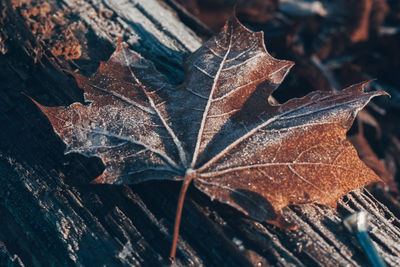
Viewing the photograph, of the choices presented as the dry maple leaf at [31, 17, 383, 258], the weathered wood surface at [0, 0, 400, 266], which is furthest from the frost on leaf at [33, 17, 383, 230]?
the weathered wood surface at [0, 0, 400, 266]

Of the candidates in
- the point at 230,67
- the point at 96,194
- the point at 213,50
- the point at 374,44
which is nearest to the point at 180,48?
the point at 213,50

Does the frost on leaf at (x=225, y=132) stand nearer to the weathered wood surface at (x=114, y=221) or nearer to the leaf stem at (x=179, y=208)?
the leaf stem at (x=179, y=208)

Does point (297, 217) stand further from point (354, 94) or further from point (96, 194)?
point (96, 194)

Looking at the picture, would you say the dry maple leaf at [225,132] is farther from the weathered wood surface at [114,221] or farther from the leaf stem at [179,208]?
the weathered wood surface at [114,221]

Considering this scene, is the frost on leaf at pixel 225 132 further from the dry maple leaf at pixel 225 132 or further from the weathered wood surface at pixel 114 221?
the weathered wood surface at pixel 114 221

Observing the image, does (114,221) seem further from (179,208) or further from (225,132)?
(225,132)

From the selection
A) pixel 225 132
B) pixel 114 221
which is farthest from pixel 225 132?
pixel 114 221

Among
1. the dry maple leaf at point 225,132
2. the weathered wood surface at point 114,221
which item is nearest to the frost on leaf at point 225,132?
the dry maple leaf at point 225,132

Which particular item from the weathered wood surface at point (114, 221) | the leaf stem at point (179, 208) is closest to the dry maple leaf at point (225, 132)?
the leaf stem at point (179, 208)
